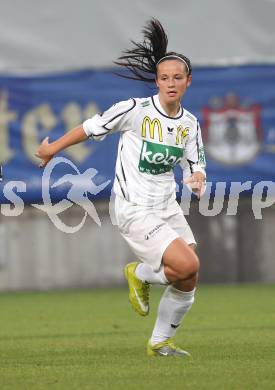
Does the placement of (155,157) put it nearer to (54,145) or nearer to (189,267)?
(54,145)

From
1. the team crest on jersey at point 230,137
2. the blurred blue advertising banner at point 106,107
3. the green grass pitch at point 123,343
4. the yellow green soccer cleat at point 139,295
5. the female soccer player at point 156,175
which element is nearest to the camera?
the green grass pitch at point 123,343

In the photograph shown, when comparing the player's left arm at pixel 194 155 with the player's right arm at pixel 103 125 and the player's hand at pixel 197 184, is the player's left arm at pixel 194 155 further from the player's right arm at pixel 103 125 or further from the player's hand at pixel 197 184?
the player's right arm at pixel 103 125

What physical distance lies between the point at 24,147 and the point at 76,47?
148cm

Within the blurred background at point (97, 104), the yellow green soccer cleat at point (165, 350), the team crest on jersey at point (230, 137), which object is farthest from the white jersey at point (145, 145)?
the team crest on jersey at point (230, 137)

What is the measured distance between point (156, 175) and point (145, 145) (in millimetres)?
216

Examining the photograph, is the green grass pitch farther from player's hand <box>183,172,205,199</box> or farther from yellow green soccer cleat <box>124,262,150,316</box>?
player's hand <box>183,172,205,199</box>

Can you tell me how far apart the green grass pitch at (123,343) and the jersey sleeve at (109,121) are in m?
1.51

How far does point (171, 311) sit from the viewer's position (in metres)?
8.41

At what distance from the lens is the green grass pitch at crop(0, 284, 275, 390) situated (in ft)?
23.1

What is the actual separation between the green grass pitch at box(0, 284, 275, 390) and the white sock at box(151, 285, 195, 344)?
0.68 ft

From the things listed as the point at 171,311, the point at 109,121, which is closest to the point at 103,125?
the point at 109,121

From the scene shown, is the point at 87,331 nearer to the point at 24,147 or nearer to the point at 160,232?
the point at 160,232

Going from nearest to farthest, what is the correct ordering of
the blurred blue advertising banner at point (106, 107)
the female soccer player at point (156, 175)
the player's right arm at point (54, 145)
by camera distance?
the player's right arm at point (54, 145) < the female soccer player at point (156, 175) < the blurred blue advertising banner at point (106, 107)

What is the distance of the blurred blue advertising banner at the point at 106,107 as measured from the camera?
53.0 ft
